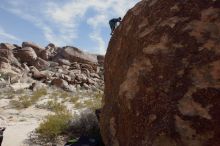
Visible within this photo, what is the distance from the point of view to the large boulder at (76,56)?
3311 cm

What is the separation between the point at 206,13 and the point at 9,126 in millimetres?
6121

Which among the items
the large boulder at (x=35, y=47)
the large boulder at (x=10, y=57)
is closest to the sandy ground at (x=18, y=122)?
the large boulder at (x=10, y=57)

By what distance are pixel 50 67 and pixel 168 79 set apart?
91.1ft

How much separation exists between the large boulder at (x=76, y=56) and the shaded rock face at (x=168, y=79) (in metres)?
29.2

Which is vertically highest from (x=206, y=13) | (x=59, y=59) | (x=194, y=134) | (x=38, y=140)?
(x=59, y=59)

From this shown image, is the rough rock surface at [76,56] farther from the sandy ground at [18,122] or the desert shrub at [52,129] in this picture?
the desert shrub at [52,129]

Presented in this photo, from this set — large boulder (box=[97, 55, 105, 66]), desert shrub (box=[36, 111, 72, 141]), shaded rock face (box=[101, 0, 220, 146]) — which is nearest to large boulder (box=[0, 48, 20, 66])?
large boulder (box=[97, 55, 105, 66])

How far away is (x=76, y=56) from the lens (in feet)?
110

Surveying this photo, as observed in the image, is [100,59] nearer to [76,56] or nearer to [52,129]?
[76,56]

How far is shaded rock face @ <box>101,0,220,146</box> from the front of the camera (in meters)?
2.75

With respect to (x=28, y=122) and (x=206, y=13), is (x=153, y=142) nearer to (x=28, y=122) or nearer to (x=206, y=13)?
(x=206, y=13)

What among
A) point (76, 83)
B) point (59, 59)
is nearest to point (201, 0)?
point (76, 83)

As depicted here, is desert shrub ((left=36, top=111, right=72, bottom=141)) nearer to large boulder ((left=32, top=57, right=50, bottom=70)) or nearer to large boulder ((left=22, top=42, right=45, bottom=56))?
large boulder ((left=32, top=57, right=50, bottom=70))

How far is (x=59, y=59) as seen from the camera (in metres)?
32.9
